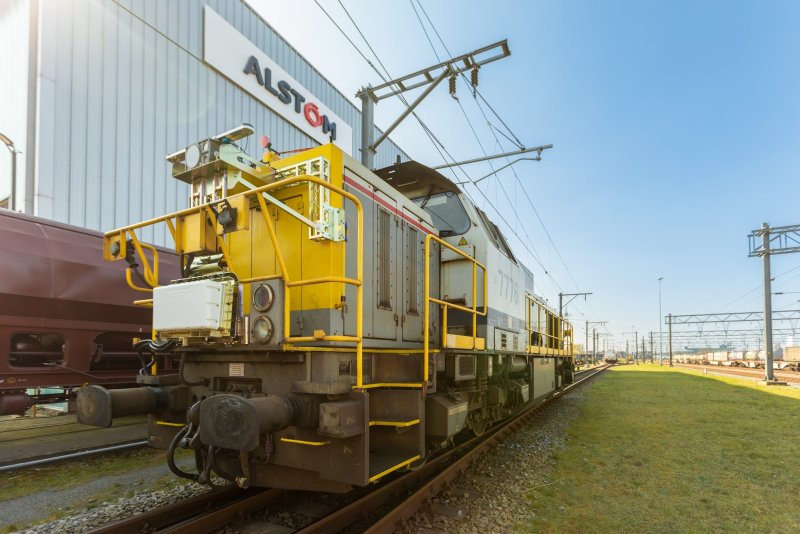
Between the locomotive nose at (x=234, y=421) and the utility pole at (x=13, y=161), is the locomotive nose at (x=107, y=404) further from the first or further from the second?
the utility pole at (x=13, y=161)

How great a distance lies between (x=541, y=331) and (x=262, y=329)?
25.2 feet

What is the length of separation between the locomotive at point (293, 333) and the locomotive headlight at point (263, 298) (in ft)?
0.04

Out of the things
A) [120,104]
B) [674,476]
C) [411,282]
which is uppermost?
[120,104]

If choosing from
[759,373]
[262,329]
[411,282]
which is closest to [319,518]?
[262,329]

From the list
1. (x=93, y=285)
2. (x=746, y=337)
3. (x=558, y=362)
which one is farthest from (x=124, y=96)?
(x=746, y=337)

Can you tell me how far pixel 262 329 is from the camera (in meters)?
3.40

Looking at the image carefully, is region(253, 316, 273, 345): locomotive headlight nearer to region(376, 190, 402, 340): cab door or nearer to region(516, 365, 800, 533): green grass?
region(376, 190, 402, 340): cab door

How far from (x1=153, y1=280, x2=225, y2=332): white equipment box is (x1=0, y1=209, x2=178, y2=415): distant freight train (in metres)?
4.30

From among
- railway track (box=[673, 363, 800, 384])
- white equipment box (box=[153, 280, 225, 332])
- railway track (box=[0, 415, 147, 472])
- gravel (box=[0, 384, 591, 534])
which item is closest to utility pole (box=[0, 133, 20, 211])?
railway track (box=[0, 415, 147, 472])

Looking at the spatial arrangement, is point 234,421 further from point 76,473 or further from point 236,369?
point 76,473

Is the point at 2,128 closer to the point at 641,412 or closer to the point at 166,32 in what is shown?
the point at 166,32

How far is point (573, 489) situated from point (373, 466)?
9.54ft

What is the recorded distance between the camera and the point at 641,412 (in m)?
11.1

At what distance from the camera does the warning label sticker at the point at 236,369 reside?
152 inches
